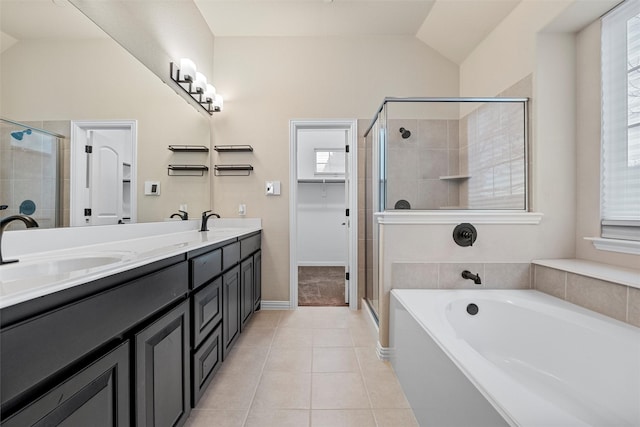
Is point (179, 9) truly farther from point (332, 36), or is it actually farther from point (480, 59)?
point (480, 59)

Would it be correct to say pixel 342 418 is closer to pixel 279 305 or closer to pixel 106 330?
pixel 106 330

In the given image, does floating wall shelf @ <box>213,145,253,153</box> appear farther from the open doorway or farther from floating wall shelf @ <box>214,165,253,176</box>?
the open doorway

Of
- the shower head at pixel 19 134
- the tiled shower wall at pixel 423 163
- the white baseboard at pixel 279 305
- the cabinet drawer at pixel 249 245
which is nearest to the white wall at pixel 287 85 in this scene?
the white baseboard at pixel 279 305

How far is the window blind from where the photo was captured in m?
1.44

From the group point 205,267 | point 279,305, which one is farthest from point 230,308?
point 279,305

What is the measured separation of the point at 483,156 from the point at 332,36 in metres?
1.89

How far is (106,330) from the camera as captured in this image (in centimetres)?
76

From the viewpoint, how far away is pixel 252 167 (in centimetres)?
278

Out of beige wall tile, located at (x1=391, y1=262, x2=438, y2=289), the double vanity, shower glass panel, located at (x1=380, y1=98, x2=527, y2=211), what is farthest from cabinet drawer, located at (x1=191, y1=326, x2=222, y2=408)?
shower glass panel, located at (x1=380, y1=98, x2=527, y2=211)

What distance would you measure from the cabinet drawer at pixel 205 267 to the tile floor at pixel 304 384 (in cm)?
65

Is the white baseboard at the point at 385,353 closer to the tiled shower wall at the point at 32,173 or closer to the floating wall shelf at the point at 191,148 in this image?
the tiled shower wall at the point at 32,173

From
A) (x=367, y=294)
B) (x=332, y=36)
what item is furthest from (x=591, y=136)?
(x=332, y=36)

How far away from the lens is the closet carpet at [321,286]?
120 inches

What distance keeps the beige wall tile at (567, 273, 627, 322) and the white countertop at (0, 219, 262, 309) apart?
1.97 metres
